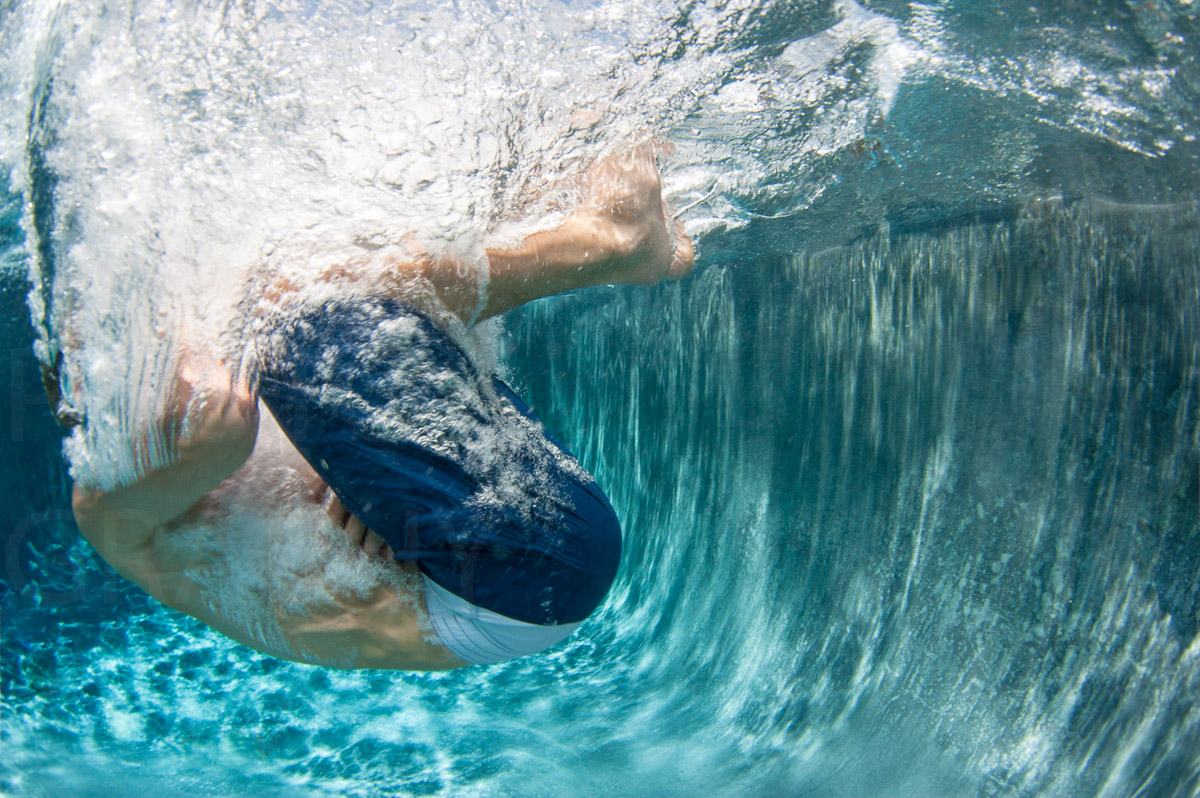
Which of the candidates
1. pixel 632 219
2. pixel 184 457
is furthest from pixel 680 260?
pixel 184 457

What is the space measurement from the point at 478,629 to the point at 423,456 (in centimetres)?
54

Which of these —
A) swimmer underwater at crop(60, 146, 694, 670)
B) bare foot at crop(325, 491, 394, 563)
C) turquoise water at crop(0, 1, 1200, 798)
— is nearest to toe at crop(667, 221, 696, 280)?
turquoise water at crop(0, 1, 1200, 798)

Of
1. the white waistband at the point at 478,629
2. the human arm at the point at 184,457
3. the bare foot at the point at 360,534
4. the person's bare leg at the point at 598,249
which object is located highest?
the person's bare leg at the point at 598,249

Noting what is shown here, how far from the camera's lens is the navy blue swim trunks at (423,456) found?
1.58 meters

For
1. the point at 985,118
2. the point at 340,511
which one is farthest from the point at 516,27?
the point at 985,118

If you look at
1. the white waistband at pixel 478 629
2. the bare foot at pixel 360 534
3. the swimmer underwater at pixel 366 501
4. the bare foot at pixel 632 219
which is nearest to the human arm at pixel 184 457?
the swimmer underwater at pixel 366 501

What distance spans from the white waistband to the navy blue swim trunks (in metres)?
0.05

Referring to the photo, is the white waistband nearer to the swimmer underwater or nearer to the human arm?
the swimmer underwater

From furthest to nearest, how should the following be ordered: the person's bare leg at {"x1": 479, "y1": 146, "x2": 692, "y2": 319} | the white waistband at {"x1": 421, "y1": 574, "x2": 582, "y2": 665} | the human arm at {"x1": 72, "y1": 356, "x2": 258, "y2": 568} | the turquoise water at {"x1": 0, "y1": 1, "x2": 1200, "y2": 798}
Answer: the turquoise water at {"x1": 0, "y1": 1, "x2": 1200, "y2": 798}
the person's bare leg at {"x1": 479, "y1": 146, "x2": 692, "y2": 319}
the white waistband at {"x1": 421, "y1": 574, "x2": 582, "y2": 665}
the human arm at {"x1": 72, "y1": 356, "x2": 258, "y2": 568}

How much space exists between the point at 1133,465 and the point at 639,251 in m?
3.22

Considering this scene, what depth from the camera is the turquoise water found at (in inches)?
115

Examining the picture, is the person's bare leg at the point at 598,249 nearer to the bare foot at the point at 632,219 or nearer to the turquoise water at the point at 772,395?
the bare foot at the point at 632,219

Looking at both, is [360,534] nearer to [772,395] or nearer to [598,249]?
[598,249]

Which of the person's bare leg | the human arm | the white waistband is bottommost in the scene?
the white waistband
